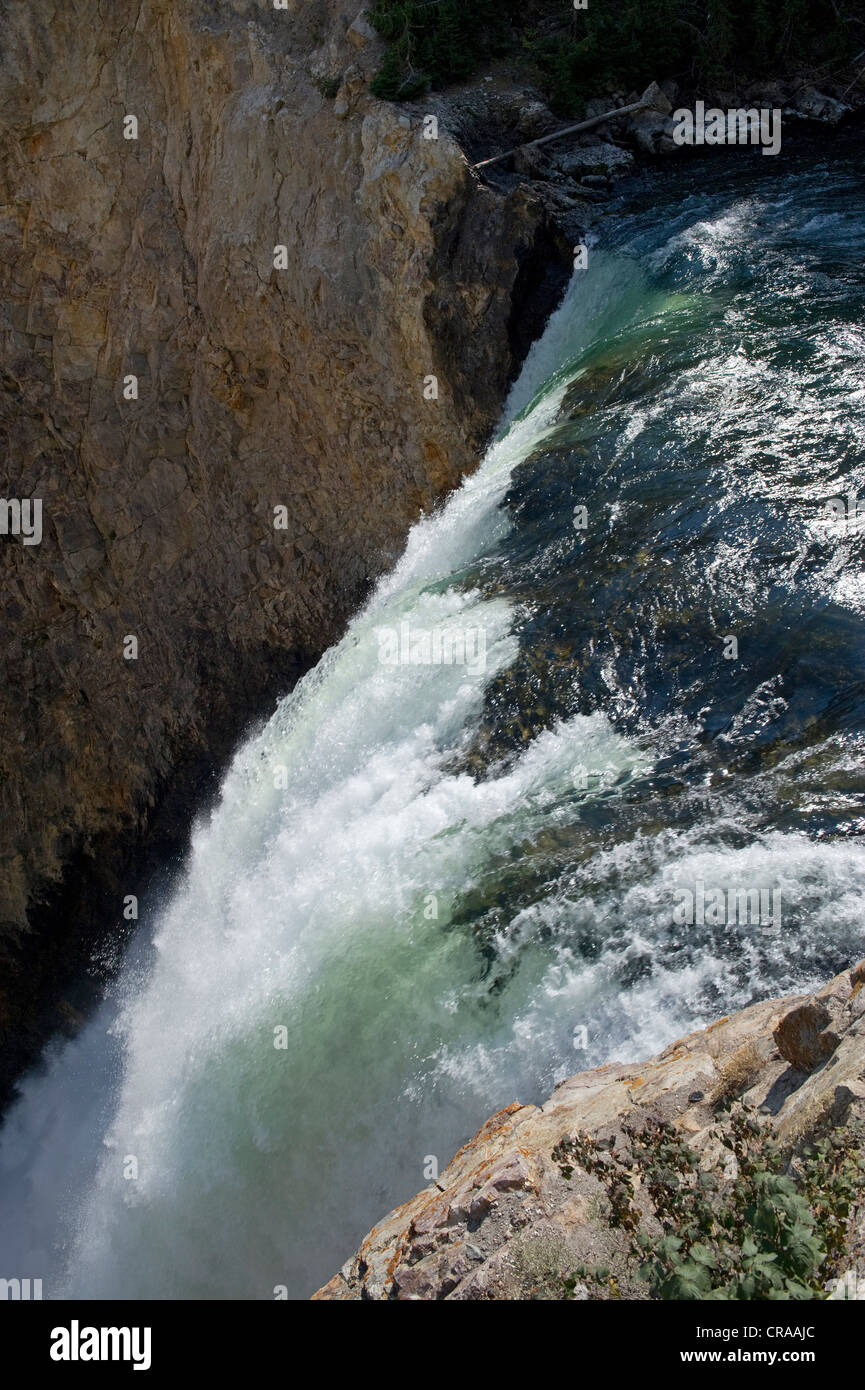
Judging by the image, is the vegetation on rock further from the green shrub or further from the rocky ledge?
the green shrub

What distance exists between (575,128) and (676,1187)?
38.3ft

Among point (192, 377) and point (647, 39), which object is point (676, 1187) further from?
point (647, 39)

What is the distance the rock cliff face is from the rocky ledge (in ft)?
26.3

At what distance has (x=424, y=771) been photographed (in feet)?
19.0

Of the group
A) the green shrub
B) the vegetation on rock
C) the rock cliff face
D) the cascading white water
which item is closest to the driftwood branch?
the vegetation on rock

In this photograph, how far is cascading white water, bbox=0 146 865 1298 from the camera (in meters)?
4.09

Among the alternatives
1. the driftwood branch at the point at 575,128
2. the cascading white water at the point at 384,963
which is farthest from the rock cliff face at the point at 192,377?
the cascading white water at the point at 384,963

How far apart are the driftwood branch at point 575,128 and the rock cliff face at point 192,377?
2.56 feet

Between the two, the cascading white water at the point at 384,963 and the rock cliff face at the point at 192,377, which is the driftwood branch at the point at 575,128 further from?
the cascading white water at the point at 384,963

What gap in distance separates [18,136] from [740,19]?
8933mm

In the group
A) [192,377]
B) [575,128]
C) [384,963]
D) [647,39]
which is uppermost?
[647,39]

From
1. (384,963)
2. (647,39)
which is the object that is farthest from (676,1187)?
(647,39)

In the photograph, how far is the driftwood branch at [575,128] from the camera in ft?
35.4

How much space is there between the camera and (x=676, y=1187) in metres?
2.77
